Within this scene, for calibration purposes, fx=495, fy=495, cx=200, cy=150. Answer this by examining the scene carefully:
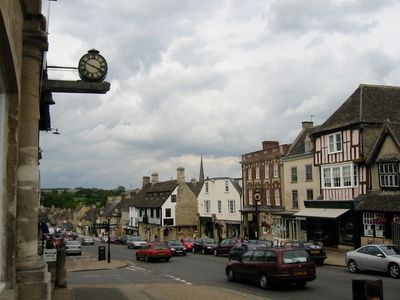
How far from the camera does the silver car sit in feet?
68.5

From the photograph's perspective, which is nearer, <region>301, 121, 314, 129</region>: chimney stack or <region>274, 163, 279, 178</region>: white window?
<region>274, 163, 279, 178</region>: white window

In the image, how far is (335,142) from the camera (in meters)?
37.1

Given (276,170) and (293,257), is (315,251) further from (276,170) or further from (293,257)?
(276,170)

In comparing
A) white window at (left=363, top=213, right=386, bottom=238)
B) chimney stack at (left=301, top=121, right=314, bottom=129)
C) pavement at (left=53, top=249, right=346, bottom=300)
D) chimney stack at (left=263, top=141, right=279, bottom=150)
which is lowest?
pavement at (left=53, top=249, right=346, bottom=300)

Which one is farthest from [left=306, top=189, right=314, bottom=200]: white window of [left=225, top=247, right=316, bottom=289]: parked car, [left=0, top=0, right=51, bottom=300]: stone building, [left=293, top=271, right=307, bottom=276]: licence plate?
[left=0, top=0, right=51, bottom=300]: stone building

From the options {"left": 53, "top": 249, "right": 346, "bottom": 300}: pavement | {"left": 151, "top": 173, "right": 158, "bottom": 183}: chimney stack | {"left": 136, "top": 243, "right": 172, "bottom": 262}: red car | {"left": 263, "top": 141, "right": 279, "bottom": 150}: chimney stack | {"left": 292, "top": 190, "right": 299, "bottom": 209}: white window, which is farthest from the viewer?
{"left": 151, "top": 173, "right": 158, "bottom": 183}: chimney stack

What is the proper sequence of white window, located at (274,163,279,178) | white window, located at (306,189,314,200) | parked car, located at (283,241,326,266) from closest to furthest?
parked car, located at (283,241,326,266) < white window, located at (306,189,314,200) < white window, located at (274,163,279,178)

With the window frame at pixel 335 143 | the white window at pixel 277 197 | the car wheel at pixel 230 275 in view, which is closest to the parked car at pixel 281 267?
the car wheel at pixel 230 275

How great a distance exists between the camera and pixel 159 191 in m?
71.7

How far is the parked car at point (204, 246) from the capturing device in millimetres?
41659

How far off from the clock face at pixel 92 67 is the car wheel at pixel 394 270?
15071mm

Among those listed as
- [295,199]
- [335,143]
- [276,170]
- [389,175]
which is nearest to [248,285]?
[389,175]

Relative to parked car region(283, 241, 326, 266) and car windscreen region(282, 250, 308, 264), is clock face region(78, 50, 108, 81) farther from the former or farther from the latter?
parked car region(283, 241, 326, 266)

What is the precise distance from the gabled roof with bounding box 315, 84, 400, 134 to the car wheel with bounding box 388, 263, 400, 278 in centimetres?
1518
